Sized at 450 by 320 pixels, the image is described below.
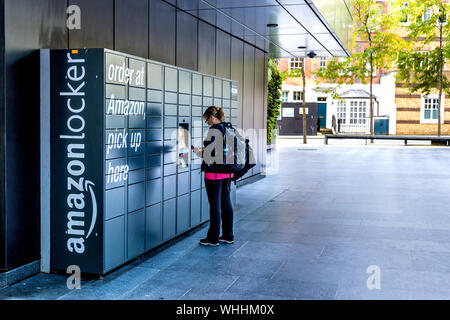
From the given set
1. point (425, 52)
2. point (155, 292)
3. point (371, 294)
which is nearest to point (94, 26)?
point (155, 292)

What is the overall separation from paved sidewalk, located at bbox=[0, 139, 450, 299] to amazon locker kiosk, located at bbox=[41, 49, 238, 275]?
31 cm

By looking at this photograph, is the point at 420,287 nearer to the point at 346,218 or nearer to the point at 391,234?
the point at 391,234

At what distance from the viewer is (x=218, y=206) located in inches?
270

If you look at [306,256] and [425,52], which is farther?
[425,52]

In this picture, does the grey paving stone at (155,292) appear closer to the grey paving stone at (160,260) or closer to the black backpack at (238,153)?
the grey paving stone at (160,260)

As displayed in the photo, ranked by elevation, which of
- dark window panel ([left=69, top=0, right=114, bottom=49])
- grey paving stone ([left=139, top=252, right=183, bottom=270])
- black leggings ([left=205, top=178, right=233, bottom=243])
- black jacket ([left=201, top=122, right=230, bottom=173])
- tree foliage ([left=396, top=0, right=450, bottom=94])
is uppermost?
tree foliage ([left=396, top=0, right=450, bottom=94])

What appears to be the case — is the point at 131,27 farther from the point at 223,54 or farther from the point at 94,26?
the point at 223,54

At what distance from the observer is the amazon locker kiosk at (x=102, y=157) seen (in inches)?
210

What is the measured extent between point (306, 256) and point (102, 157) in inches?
106

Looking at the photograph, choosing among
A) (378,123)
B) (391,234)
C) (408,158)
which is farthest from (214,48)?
(378,123)

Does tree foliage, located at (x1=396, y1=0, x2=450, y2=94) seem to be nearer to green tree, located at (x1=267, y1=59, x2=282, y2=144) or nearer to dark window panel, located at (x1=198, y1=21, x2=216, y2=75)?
green tree, located at (x1=267, y1=59, x2=282, y2=144)

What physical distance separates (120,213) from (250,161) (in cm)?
180

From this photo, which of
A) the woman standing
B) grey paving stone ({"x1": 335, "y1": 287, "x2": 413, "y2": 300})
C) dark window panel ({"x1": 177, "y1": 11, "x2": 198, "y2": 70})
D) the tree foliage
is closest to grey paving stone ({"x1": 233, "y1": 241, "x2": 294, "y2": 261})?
the woman standing

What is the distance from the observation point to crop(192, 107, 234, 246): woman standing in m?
6.60
